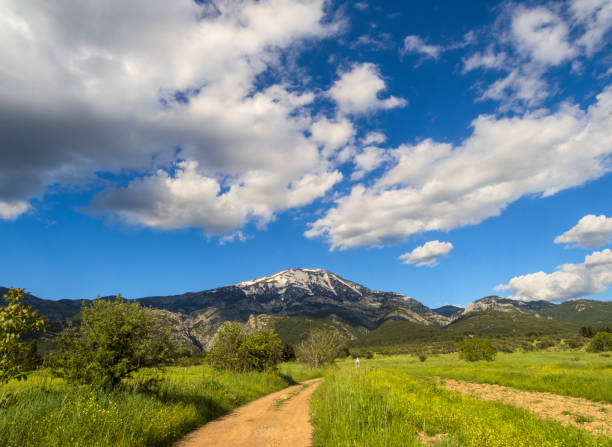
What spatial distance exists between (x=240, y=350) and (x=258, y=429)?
18.0 m

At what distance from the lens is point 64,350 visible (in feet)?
39.0

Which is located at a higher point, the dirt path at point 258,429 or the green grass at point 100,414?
the green grass at point 100,414

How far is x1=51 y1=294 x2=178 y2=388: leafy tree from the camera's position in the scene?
11672 mm

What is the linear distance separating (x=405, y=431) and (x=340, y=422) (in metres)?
1.94

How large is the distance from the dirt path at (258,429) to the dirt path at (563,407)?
11459 millimetres

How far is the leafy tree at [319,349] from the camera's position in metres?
54.9

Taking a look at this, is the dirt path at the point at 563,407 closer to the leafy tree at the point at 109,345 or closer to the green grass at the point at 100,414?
the green grass at the point at 100,414

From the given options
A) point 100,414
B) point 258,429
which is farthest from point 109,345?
point 258,429

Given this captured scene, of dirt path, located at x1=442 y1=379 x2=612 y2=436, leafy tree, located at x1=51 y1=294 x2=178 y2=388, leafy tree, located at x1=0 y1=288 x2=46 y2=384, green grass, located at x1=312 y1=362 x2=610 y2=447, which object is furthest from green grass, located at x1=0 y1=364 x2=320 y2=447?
dirt path, located at x1=442 y1=379 x2=612 y2=436

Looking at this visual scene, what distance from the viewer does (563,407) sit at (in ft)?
62.0

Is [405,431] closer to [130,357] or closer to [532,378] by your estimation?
[130,357]

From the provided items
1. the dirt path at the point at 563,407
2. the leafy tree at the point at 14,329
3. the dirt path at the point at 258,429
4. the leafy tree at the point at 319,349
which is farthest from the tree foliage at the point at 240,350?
the leafy tree at the point at 319,349

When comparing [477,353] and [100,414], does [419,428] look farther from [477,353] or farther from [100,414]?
[477,353]

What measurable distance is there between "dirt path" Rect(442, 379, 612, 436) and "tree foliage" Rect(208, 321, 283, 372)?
18.5 metres
